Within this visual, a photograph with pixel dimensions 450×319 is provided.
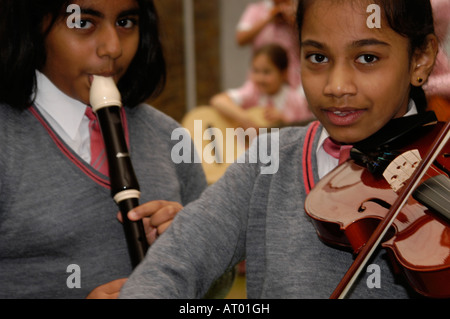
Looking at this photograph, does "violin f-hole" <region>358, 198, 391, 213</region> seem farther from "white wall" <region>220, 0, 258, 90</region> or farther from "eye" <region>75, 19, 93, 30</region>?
"white wall" <region>220, 0, 258, 90</region>

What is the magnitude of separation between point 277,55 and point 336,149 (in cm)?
188

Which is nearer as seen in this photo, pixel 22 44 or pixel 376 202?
pixel 376 202

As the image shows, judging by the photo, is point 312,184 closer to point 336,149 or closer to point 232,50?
point 336,149

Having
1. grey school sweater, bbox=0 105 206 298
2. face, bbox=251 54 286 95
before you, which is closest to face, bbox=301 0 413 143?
grey school sweater, bbox=0 105 206 298

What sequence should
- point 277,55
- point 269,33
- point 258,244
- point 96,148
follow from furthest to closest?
1. point 269,33
2. point 277,55
3. point 96,148
4. point 258,244

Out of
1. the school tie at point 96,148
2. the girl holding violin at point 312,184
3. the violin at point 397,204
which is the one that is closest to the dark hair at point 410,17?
the girl holding violin at point 312,184

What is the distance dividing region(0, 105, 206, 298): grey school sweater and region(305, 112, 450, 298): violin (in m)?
0.34

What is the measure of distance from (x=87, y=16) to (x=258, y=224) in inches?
15.0

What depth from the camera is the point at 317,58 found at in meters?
0.72

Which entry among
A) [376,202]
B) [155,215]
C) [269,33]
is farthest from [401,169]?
[269,33]

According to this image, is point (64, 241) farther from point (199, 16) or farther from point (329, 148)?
point (199, 16)

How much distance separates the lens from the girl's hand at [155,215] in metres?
0.78

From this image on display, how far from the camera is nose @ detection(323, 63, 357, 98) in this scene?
677 mm

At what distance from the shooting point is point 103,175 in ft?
2.88
